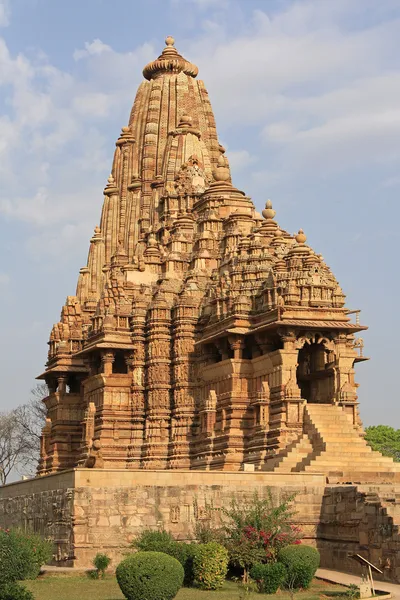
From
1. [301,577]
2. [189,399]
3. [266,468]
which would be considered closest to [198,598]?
[301,577]

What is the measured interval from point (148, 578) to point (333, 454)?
47.0 feet

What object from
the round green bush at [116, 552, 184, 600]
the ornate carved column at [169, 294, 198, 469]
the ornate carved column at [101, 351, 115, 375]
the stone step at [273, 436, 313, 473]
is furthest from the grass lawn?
the ornate carved column at [101, 351, 115, 375]

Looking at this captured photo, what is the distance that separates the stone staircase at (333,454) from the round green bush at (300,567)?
6862 mm

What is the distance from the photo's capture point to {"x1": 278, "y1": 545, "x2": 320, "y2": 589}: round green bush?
110 ft

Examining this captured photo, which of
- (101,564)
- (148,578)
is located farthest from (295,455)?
(148,578)

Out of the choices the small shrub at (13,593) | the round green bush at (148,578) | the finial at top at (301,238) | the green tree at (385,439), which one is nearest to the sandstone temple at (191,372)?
the finial at top at (301,238)

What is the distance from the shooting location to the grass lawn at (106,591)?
3186 cm

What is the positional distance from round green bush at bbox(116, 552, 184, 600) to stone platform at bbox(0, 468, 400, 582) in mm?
7535

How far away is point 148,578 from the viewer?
96.9 ft

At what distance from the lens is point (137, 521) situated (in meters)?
37.9

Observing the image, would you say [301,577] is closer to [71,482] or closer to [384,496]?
[384,496]

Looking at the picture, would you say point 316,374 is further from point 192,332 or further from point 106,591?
point 106,591

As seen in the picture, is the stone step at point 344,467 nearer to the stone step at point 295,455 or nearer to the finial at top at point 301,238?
the stone step at point 295,455

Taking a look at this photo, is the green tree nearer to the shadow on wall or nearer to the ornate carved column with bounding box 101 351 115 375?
the ornate carved column with bounding box 101 351 115 375
